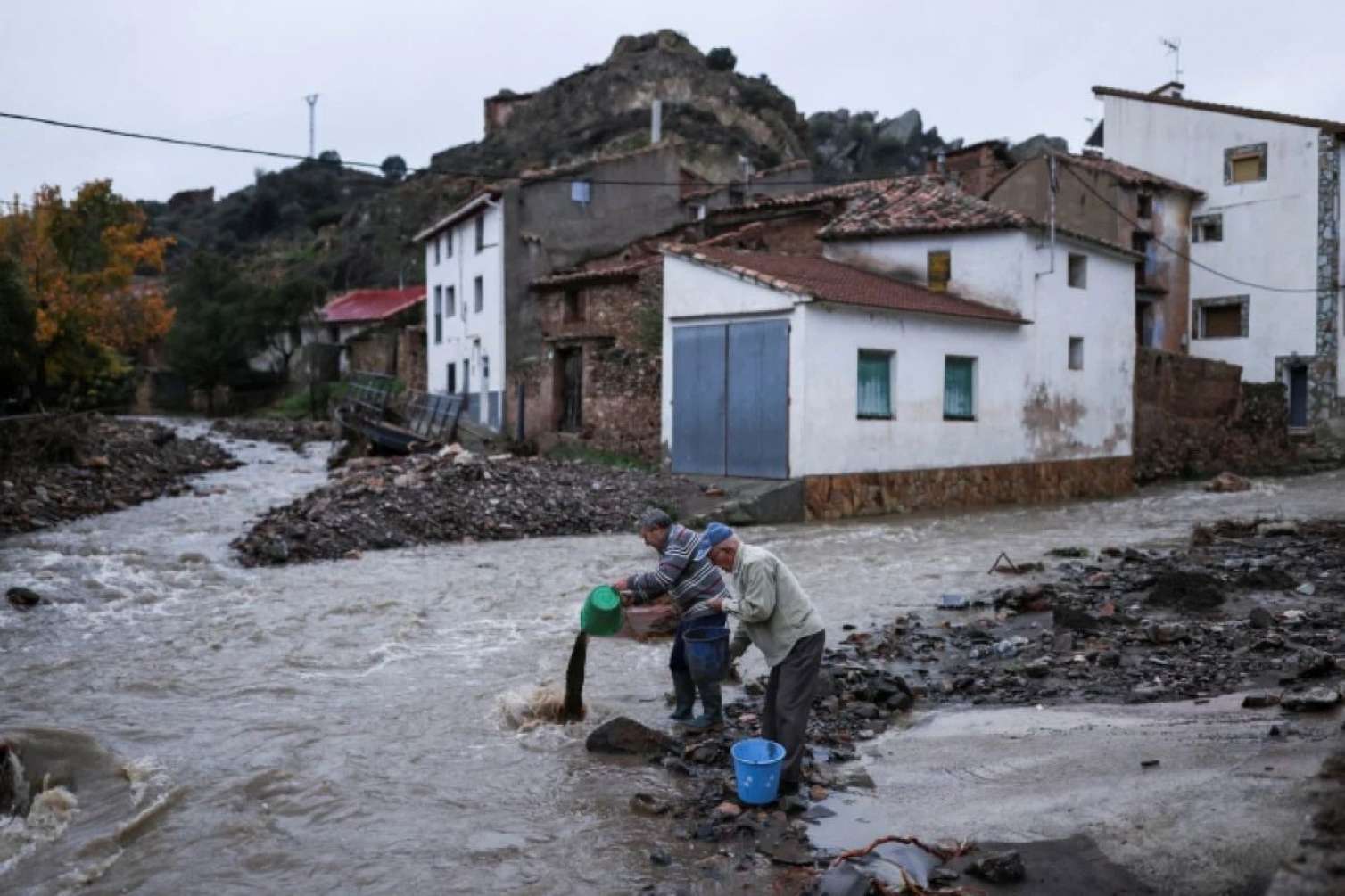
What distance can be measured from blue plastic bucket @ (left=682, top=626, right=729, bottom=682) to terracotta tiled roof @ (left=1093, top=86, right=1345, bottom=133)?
3239 cm

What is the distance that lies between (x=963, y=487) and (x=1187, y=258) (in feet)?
58.7

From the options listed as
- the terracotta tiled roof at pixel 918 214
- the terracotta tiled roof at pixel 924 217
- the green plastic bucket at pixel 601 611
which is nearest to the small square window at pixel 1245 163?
the terracotta tiled roof at pixel 924 217

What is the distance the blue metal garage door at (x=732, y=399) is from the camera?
2053cm

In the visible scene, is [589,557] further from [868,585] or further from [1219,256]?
[1219,256]

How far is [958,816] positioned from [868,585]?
8218 millimetres

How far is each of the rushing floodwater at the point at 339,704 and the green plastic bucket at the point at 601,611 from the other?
84 centimetres

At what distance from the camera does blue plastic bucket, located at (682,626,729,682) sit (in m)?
7.48

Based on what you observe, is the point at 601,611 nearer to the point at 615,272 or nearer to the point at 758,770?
the point at 758,770

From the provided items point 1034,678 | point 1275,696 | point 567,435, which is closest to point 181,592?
point 1034,678

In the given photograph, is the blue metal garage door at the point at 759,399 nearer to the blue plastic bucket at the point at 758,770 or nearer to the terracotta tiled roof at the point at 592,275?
the terracotta tiled roof at the point at 592,275

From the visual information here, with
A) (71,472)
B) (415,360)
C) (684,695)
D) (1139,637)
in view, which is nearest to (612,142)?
(415,360)

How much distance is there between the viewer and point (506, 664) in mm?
10102

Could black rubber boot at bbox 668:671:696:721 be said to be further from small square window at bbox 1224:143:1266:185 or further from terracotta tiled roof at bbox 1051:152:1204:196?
small square window at bbox 1224:143:1266:185

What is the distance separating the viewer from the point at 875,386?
21.7 metres
